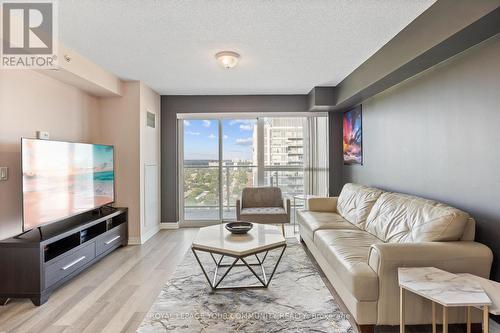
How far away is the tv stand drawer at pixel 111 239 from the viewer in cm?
343

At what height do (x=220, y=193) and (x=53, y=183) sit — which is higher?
(x=53, y=183)

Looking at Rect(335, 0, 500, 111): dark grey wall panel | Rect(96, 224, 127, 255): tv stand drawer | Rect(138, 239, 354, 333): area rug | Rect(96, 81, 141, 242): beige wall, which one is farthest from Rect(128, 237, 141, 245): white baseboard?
Rect(335, 0, 500, 111): dark grey wall panel

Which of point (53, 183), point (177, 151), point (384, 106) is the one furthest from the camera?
point (177, 151)

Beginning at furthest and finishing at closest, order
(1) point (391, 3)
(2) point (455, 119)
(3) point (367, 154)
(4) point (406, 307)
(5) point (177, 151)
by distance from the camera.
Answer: (5) point (177, 151) < (3) point (367, 154) < (2) point (455, 119) < (1) point (391, 3) < (4) point (406, 307)

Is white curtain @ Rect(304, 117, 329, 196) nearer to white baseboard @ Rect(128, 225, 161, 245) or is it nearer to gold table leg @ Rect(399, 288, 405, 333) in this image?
white baseboard @ Rect(128, 225, 161, 245)

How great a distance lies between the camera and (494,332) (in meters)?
1.94

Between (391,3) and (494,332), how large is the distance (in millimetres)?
2511

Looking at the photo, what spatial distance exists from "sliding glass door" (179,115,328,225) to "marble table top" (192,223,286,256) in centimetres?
235

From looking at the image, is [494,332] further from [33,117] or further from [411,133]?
[33,117]

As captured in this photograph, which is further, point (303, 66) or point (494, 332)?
point (303, 66)

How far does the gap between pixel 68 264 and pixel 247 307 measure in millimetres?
1890

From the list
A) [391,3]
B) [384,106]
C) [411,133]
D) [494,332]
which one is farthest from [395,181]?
[391,3]

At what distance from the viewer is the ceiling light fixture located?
3090 mm

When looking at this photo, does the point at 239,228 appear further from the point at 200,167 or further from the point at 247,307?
the point at 200,167
